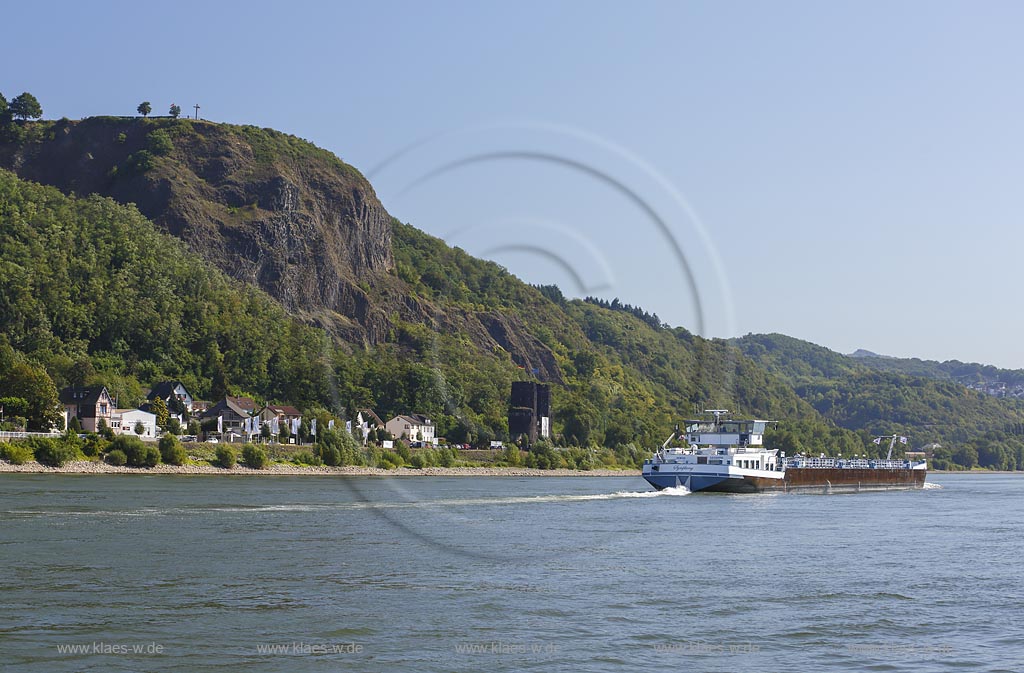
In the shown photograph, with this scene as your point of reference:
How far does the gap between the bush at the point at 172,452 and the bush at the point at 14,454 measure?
599 inches

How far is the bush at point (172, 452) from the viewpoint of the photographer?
425 ft

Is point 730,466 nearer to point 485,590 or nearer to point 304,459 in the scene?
point 304,459

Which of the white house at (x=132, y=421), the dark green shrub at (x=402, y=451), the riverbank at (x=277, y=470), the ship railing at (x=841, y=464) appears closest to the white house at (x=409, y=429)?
the dark green shrub at (x=402, y=451)

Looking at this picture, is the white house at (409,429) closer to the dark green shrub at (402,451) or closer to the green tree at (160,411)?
the dark green shrub at (402,451)

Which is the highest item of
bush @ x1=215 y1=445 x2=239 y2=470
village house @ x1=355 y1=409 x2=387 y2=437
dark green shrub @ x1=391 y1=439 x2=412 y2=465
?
village house @ x1=355 y1=409 x2=387 y2=437

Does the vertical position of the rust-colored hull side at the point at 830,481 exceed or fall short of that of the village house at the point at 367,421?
it falls short

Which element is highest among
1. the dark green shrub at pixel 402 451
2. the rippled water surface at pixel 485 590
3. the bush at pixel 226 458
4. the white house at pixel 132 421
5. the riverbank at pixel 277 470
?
the white house at pixel 132 421

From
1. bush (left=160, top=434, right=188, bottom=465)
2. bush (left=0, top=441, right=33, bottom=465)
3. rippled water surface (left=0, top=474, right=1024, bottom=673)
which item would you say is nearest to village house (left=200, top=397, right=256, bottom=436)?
bush (left=160, top=434, right=188, bottom=465)

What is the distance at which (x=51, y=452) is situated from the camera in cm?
11944

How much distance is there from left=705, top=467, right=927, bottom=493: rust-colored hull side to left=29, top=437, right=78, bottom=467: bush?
64.6 metres

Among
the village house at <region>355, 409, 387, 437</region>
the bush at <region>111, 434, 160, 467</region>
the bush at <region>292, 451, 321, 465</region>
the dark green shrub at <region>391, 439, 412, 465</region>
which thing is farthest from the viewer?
the village house at <region>355, 409, 387, 437</region>

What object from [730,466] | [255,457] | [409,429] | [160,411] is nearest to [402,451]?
[409,429]

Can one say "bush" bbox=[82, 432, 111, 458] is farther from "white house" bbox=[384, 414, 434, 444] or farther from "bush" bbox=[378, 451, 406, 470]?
"white house" bbox=[384, 414, 434, 444]

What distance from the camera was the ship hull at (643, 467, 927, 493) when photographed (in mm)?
116375
